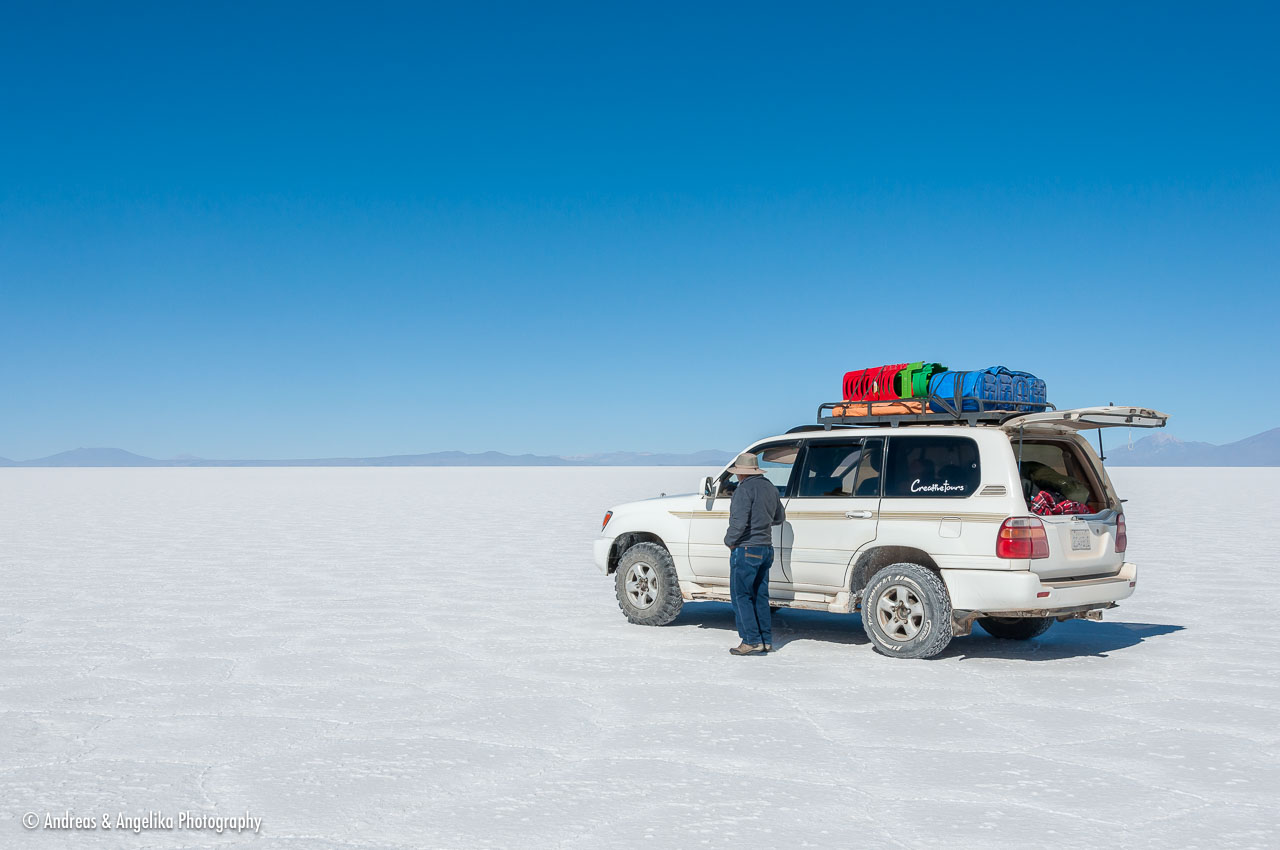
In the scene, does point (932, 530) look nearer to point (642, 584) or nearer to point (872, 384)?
point (872, 384)

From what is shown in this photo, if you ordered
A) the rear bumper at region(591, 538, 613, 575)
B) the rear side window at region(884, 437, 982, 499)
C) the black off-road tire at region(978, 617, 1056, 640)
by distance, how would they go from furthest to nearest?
the rear bumper at region(591, 538, 613, 575) < the black off-road tire at region(978, 617, 1056, 640) < the rear side window at region(884, 437, 982, 499)

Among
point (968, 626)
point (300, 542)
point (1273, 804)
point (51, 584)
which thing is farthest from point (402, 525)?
point (1273, 804)

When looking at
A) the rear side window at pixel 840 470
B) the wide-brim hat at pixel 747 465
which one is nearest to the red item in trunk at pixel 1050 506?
the rear side window at pixel 840 470

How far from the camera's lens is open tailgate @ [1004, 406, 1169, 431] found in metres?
8.98

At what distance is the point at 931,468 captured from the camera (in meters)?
9.32

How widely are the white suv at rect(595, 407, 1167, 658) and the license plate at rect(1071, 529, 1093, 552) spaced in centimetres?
1

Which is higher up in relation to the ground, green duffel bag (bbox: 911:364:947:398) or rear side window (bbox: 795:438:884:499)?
green duffel bag (bbox: 911:364:947:398)

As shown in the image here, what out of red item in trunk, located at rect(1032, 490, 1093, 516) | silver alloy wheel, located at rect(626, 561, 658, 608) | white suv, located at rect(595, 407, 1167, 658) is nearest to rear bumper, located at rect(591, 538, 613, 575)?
silver alloy wheel, located at rect(626, 561, 658, 608)

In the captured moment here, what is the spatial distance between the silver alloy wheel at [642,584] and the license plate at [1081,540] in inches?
146

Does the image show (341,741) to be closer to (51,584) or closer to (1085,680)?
(1085,680)

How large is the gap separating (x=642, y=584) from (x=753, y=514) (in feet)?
6.64

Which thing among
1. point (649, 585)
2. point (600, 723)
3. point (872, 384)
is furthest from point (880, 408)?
point (600, 723)

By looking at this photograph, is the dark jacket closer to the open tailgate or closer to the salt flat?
the salt flat

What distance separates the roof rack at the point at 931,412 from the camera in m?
9.29
